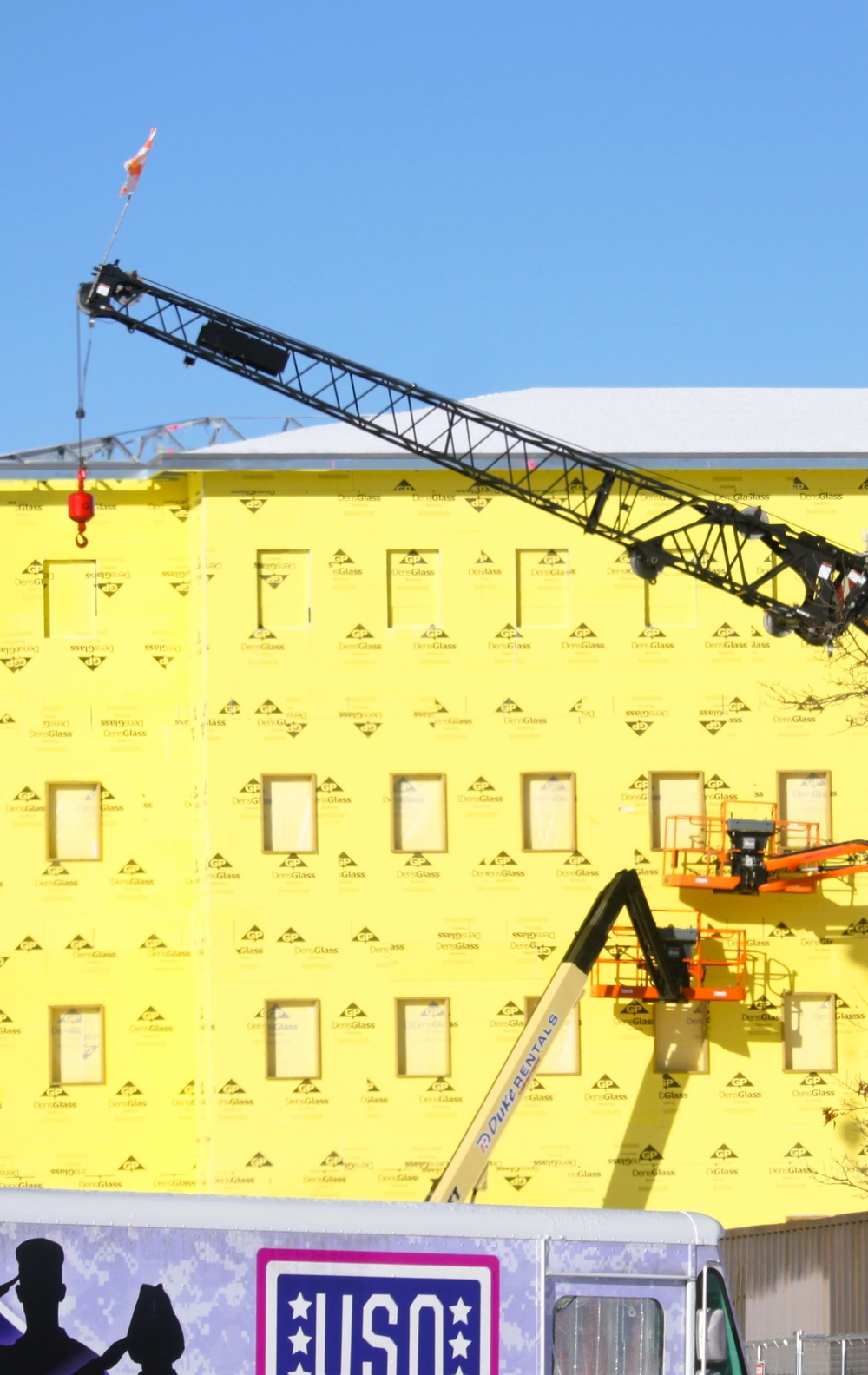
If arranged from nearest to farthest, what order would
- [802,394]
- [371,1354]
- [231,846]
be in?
[371,1354], [231,846], [802,394]

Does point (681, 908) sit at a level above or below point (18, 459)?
below

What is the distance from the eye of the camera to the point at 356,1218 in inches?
444

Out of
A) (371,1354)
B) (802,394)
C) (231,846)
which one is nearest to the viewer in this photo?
(371,1354)

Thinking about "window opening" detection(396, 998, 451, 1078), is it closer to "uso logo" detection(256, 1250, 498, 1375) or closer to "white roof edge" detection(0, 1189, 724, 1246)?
"white roof edge" detection(0, 1189, 724, 1246)

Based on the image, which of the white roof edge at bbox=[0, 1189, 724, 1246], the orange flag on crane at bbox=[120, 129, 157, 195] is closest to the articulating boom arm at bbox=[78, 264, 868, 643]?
the orange flag on crane at bbox=[120, 129, 157, 195]

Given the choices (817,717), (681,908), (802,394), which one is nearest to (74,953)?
(681,908)

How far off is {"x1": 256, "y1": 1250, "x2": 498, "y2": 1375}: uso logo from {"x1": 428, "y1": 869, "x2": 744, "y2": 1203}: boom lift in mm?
14525

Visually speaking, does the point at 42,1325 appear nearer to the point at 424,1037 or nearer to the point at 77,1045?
the point at 424,1037

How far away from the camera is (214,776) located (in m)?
30.4

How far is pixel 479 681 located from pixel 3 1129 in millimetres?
12247

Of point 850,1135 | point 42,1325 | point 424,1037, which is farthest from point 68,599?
point 42,1325

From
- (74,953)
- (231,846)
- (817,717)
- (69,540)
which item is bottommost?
(74,953)

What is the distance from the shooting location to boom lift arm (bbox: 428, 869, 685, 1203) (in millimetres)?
26297

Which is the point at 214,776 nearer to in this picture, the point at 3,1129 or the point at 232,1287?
the point at 3,1129
